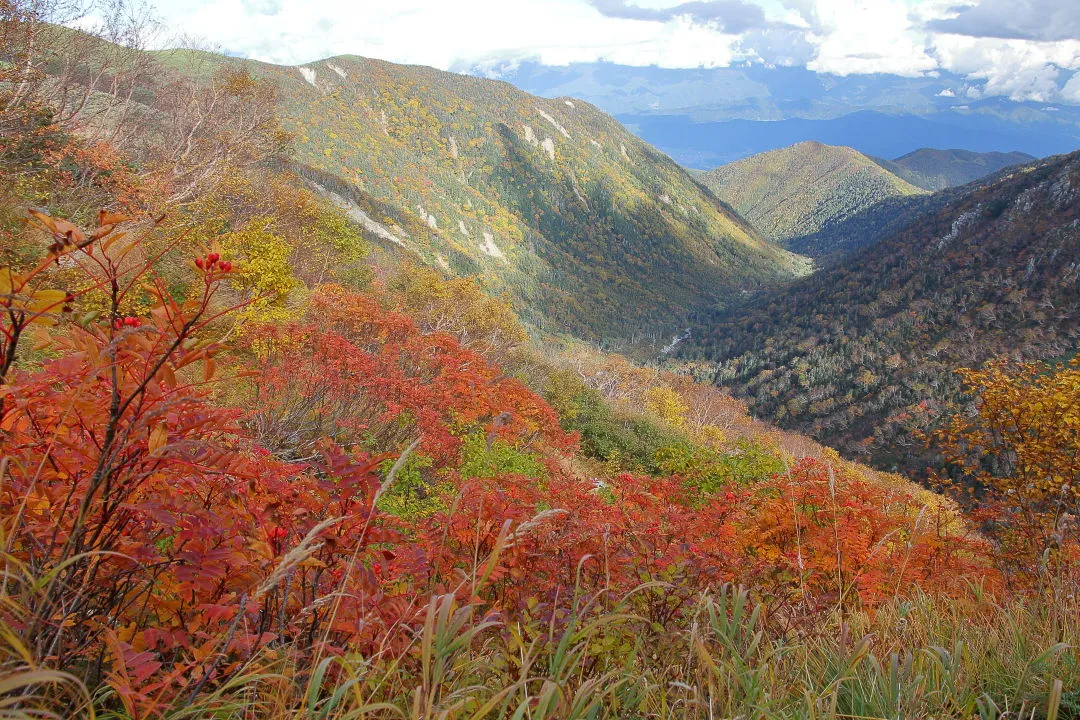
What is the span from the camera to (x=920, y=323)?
109938mm

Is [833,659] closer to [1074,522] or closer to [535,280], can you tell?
[1074,522]

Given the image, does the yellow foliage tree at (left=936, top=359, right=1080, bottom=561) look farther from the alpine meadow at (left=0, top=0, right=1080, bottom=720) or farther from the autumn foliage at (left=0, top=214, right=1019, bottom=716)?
the autumn foliage at (left=0, top=214, right=1019, bottom=716)

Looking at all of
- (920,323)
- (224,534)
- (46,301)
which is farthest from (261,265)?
(920,323)

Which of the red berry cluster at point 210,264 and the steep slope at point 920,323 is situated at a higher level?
the red berry cluster at point 210,264

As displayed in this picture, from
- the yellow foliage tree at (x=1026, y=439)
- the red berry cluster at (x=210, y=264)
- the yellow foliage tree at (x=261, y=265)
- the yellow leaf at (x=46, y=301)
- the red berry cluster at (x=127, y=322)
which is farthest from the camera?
the yellow foliage tree at (x=261, y=265)

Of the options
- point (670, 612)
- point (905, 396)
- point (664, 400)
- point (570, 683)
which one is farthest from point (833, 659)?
point (905, 396)

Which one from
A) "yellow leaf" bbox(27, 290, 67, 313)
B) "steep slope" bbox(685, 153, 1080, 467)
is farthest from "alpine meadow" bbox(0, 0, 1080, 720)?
"steep slope" bbox(685, 153, 1080, 467)

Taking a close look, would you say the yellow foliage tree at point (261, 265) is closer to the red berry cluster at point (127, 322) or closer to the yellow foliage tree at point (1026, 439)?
the red berry cluster at point (127, 322)

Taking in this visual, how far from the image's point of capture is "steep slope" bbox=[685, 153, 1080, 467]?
94438 mm

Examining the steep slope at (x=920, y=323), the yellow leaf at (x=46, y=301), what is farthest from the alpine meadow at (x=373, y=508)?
the steep slope at (x=920, y=323)

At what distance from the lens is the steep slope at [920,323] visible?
310 ft

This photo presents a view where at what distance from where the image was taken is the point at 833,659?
7.22ft

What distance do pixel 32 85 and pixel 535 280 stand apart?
158m

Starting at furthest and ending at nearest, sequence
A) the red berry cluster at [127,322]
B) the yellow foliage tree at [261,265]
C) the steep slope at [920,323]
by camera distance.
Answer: the steep slope at [920,323]
the yellow foliage tree at [261,265]
the red berry cluster at [127,322]
